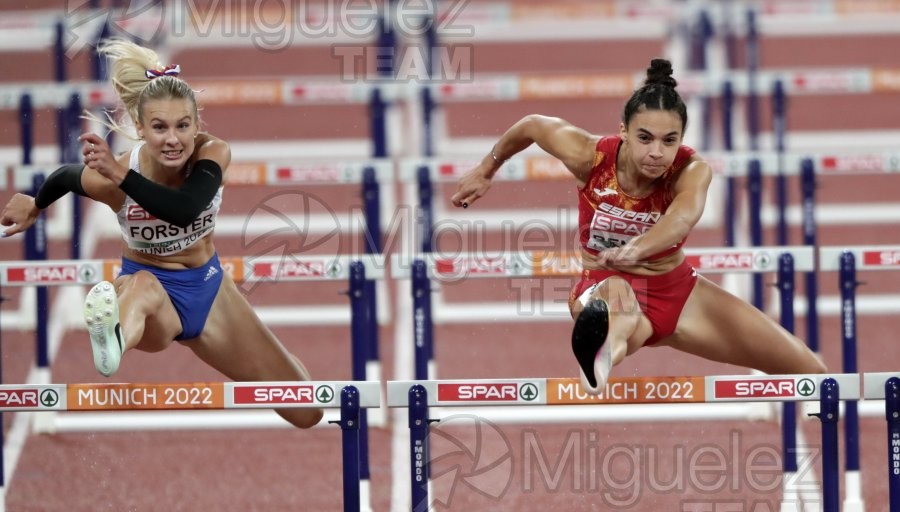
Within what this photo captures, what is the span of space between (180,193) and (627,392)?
4.92ft

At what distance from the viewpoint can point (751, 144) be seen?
785cm

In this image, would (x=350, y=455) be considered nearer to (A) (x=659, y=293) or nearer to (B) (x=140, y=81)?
(A) (x=659, y=293)

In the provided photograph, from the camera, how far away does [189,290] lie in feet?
15.4

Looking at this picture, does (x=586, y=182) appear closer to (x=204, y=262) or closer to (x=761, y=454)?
(x=204, y=262)

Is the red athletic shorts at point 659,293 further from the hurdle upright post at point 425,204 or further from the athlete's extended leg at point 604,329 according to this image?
the hurdle upright post at point 425,204

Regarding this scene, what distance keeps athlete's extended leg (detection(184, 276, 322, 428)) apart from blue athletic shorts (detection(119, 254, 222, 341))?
0.14 ft

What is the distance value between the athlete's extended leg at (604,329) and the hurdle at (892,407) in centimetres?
70

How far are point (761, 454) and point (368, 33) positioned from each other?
13.8ft

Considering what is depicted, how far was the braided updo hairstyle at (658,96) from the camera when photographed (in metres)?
4.39

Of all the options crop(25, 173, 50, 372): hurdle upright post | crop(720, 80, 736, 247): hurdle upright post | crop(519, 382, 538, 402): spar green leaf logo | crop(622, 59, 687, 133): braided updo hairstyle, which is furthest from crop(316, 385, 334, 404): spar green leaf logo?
crop(720, 80, 736, 247): hurdle upright post

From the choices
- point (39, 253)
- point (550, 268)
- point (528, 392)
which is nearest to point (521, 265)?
point (550, 268)

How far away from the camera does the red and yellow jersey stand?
457cm

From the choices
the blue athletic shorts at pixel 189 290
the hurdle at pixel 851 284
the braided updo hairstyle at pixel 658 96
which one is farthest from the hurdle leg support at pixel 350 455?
the hurdle at pixel 851 284

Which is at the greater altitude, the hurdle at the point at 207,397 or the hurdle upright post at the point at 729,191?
the hurdle upright post at the point at 729,191
